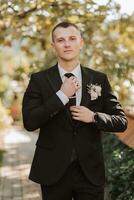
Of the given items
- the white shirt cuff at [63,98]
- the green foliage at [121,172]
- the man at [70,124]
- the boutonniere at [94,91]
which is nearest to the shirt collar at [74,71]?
the man at [70,124]

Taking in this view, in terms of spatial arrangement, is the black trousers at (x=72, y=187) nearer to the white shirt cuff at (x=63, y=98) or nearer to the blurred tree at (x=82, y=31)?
the white shirt cuff at (x=63, y=98)

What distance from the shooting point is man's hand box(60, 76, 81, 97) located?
12.0ft

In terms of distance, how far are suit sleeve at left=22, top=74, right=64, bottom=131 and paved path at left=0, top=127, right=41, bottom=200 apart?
4.31m

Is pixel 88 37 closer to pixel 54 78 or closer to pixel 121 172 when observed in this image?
pixel 121 172

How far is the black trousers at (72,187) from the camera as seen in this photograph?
149 inches

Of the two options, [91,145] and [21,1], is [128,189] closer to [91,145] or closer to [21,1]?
[91,145]

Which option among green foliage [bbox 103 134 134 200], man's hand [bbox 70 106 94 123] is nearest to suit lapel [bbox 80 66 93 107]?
man's hand [bbox 70 106 94 123]

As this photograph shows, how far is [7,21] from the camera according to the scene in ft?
31.1

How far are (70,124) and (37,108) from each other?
0.80 ft

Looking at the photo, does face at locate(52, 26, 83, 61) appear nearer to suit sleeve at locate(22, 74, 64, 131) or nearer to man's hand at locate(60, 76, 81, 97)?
man's hand at locate(60, 76, 81, 97)

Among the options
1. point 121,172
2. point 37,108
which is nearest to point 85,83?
point 37,108

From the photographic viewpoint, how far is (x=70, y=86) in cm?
368

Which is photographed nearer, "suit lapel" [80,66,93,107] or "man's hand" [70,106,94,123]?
"man's hand" [70,106,94,123]

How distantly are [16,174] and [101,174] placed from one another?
6437 millimetres
